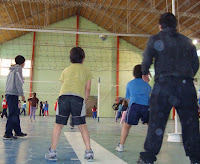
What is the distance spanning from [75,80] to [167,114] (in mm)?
1156

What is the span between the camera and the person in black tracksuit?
179 cm

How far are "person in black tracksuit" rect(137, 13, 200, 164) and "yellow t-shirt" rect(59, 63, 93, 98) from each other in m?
0.95

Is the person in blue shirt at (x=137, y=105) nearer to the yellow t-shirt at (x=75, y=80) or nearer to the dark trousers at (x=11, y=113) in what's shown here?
the yellow t-shirt at (x=75, y=80)

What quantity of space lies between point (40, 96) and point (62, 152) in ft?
57.8

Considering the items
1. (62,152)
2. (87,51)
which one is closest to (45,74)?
(87,51)

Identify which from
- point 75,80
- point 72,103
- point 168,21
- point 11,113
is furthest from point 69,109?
point 11,113

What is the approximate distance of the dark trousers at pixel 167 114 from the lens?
179cm

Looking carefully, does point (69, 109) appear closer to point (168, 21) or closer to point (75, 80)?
point (75, 80)

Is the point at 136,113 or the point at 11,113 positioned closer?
the point at 136,113

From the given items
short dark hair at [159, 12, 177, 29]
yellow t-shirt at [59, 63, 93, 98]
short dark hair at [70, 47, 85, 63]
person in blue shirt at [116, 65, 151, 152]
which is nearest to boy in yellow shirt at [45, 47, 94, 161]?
yellow t-shirt at [59, 63, 93, 98]

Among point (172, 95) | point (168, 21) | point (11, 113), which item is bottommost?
point (11, 113)

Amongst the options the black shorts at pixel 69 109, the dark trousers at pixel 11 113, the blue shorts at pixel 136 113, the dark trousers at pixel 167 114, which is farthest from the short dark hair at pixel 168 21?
the dark trousers at pixel 11 113

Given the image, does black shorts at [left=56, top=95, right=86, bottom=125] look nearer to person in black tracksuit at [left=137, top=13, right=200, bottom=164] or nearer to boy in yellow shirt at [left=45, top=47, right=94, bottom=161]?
boy in yellow shirt at [left=45, top=47, right=94, bottom=161]

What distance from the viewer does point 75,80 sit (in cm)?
259
